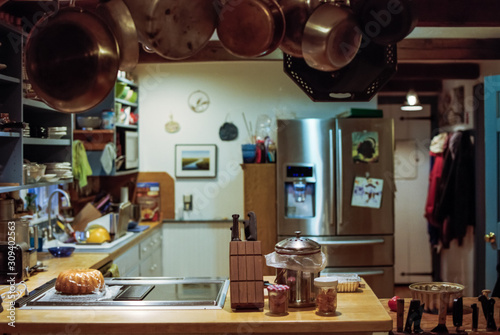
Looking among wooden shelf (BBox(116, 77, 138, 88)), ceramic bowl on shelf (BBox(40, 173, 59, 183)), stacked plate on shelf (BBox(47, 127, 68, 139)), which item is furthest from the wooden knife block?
wooden shelf (BBox(116, 77, 138, 88))

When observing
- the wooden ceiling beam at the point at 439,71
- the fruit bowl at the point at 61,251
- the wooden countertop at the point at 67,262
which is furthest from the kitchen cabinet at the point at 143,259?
the wooden ceiling beam at the point at 439,71

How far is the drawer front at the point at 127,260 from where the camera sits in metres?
4.28

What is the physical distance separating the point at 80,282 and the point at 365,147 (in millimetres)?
3064

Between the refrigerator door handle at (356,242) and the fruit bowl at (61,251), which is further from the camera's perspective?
the refrigerator door handle at (356,242)

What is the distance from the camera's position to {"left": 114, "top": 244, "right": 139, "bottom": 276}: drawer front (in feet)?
14.0

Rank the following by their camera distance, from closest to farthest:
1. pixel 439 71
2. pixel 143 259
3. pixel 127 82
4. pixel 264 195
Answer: pixel 143 259, pixel 264 195, pixel 127 82, pixel 439 71

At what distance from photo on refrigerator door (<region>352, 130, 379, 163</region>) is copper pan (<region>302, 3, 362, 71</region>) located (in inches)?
116

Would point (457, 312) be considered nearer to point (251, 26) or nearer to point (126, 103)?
point (251, 26)

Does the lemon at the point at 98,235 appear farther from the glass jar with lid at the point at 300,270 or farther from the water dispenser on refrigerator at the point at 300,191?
the glass jar with lid at the point at 300,270

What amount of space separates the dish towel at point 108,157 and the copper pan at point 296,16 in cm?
291

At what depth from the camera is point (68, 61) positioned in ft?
5.80

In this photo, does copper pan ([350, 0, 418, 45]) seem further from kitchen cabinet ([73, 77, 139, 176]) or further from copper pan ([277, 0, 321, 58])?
kitchen cabinet ([73, 77, 139, 176])

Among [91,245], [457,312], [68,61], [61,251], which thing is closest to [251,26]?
[68,61]

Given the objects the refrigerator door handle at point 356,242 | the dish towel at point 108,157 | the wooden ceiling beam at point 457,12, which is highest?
the wooden ceiling beam at point 457,12
